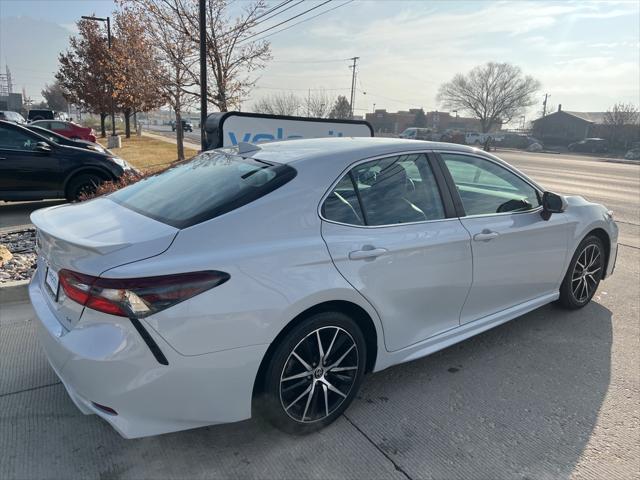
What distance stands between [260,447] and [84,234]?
1.45m

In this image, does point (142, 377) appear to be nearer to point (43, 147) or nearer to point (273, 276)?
point (273, 276)

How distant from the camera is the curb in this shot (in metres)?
4.24

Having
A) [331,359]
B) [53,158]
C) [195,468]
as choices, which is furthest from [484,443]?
[53,158]

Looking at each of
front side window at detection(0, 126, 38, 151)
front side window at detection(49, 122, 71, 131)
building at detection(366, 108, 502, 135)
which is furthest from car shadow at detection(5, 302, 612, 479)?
building at detection(366, 108, 502, 135)

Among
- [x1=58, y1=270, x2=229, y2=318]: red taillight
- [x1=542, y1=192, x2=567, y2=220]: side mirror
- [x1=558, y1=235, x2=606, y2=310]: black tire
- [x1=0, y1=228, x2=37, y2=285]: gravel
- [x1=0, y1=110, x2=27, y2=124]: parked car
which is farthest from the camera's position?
[x1=0, y1=110, x2=27, y2=124]: parked car

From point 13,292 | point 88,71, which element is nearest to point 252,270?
point 13,292

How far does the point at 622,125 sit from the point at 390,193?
74.7 m

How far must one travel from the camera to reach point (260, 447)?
101 inches

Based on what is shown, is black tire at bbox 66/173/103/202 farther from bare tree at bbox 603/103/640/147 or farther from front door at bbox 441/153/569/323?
bare tree at bbox 603/103/640/147

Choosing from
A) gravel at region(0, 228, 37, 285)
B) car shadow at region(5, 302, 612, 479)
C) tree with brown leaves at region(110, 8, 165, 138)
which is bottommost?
car shadow at region(5, 302, 612, 479)

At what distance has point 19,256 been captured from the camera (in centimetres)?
532

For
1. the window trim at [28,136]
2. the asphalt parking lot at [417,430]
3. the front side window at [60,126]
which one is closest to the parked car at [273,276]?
the asphalt parking lot at [417,430]

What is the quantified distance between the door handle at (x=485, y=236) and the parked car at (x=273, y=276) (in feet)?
0.04

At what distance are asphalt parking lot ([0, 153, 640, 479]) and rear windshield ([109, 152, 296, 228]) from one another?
4.12 ft
